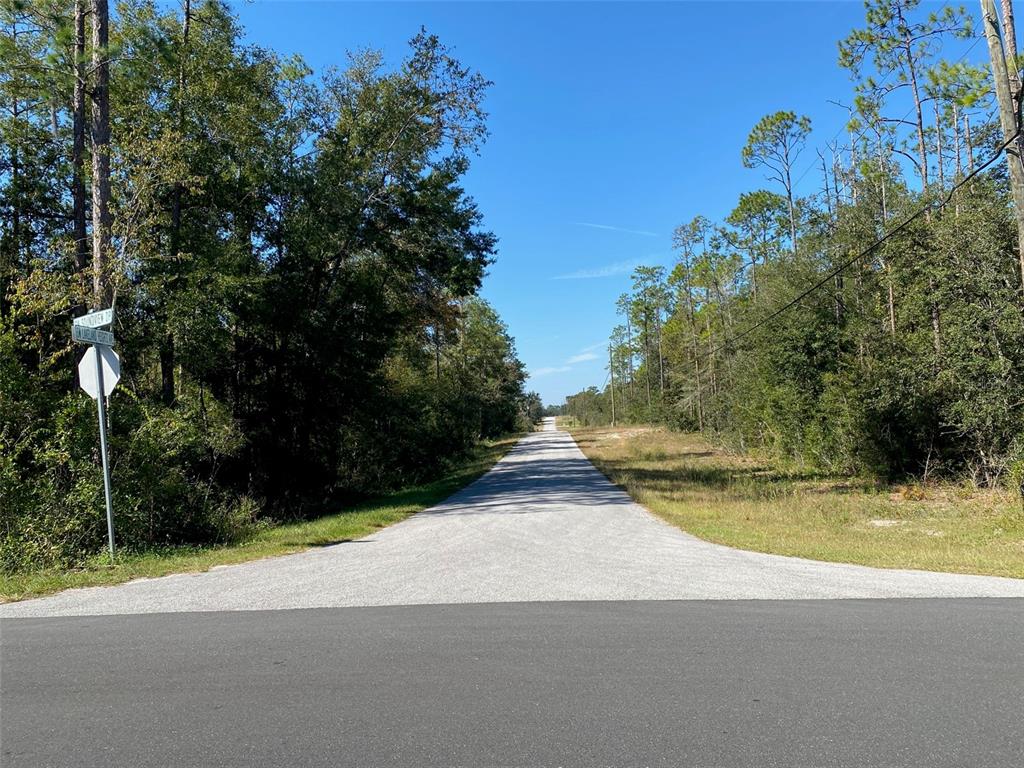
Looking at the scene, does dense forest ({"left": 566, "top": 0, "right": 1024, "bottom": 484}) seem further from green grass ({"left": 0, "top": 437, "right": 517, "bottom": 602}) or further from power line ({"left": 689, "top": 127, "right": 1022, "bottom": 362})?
green grass ({"left": 0, "top": 437, "right": 517, "bottom": 602})

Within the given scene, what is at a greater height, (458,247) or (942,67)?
(942,67)

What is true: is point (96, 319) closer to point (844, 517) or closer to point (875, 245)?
point (844, 517)

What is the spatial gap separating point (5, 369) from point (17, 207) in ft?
27.6

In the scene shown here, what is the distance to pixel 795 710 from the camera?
3609 mm

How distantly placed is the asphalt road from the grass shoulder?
3.36 meters

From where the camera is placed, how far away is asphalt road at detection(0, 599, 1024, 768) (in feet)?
10.6

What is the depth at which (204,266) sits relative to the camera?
1524cm

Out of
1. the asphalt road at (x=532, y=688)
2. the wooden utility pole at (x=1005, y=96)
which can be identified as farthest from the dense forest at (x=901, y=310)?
the asphalt road at (x=532, y=688)

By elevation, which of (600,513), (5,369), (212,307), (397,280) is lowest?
(600,513)

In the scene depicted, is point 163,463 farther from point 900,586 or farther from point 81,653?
point 900,586

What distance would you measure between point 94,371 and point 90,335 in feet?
2.05

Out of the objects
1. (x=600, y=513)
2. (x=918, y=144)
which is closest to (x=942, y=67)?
(x=918, y=144)

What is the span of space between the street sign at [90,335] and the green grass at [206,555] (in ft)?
10.9

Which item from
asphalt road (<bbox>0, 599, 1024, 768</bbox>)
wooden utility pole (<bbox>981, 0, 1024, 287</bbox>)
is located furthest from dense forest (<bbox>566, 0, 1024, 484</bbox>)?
asphalt road (<bbox>0, 599, 1024, 768</bbox>)
